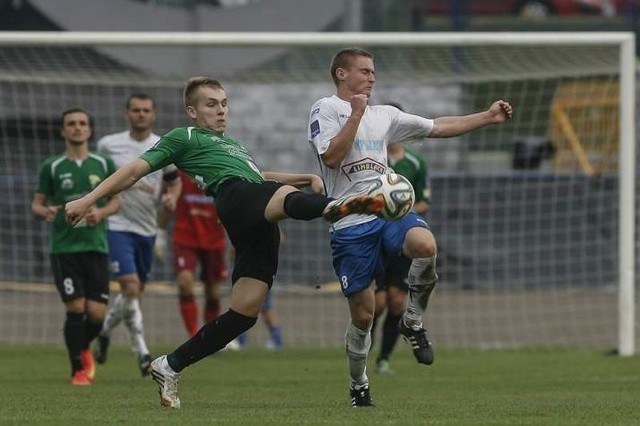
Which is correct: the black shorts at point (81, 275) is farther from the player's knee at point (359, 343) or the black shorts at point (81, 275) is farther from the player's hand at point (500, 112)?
the player's hand at point (500, 112)

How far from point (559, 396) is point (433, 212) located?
10.8 meters

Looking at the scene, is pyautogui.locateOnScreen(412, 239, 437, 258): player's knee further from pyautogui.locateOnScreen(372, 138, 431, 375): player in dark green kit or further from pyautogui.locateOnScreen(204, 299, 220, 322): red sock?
pyautogui.locateOnScreen(204, 299, 220, 322): red sock

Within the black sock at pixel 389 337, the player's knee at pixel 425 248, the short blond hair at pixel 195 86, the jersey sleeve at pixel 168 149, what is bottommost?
the black sock at pixel 389 337

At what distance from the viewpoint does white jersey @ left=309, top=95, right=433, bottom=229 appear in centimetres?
991

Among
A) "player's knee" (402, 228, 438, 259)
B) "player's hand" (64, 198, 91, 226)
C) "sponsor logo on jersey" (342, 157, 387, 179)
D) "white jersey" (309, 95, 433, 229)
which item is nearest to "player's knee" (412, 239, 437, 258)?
"player's knee" (402, 228, 438, 259)

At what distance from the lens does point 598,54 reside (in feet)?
→ 62.8

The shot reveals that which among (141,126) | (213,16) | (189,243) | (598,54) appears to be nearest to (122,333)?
(189,243)

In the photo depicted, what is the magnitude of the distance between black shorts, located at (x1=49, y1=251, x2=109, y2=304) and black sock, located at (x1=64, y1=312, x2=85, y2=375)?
0.57 ft

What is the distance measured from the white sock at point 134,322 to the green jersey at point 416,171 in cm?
279

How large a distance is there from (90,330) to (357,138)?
172 inches

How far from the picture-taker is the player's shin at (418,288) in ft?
32.1

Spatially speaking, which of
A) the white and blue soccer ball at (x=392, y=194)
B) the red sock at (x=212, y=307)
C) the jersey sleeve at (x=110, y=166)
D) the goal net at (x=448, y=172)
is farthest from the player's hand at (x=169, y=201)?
the white and blue soccer ball at (x=392, y=194)

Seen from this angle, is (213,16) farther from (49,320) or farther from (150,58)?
(49,320)

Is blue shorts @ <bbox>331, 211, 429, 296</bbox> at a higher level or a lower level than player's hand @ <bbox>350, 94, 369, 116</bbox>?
lower
